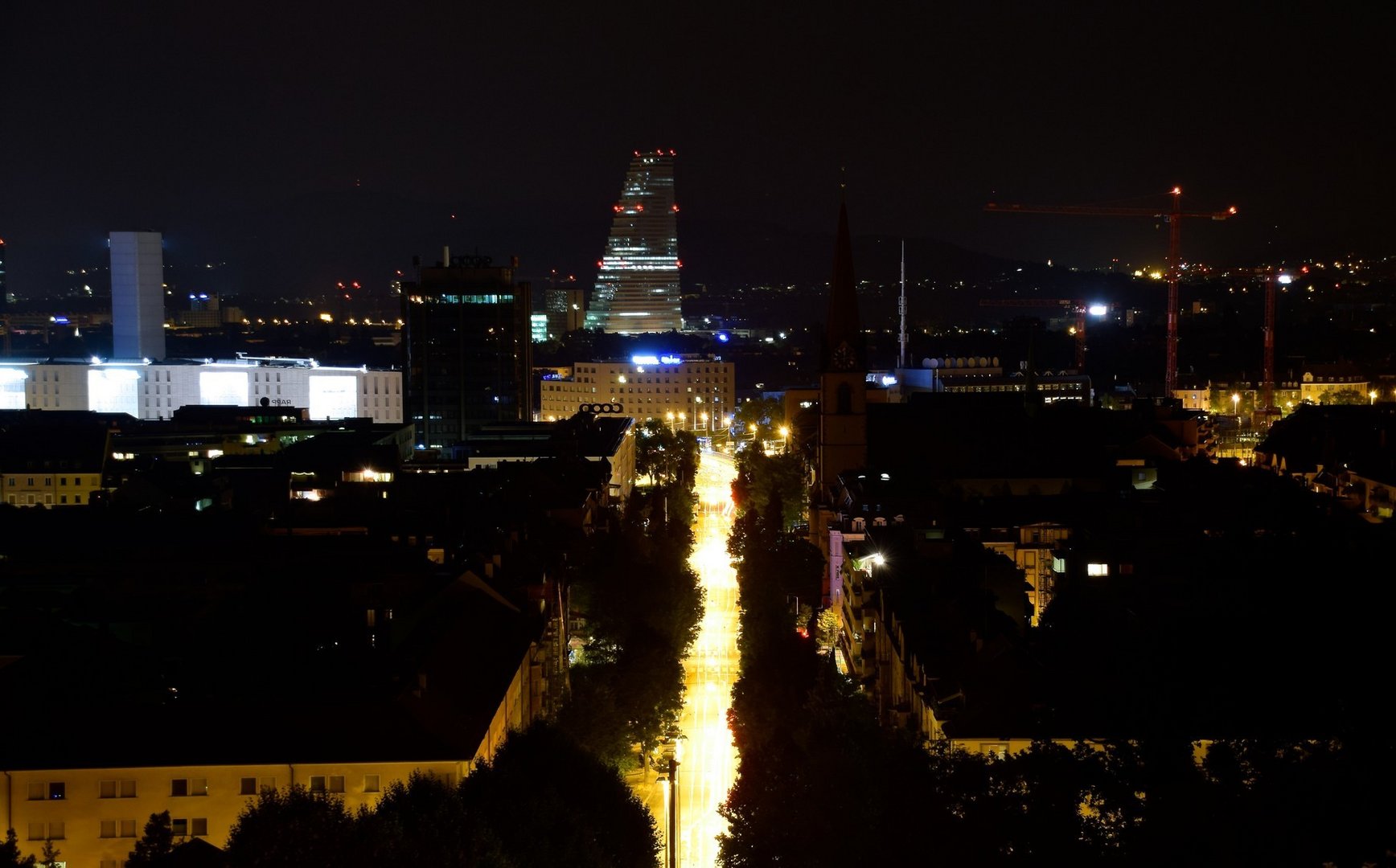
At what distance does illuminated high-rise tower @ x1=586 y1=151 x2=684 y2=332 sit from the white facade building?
5856 cm

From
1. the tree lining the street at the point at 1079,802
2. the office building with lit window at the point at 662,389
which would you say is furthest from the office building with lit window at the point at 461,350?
the tree lining the street at the point at 1079,802

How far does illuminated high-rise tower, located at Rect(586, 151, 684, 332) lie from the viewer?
13050 centimetres

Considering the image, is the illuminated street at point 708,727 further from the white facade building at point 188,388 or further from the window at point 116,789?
the white facade building at point 188,388

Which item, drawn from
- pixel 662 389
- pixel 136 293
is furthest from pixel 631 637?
pixel 662 389

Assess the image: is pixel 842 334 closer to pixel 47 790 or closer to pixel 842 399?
pixel 842 399

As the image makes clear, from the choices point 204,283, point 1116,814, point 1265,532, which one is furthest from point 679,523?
point 204,283

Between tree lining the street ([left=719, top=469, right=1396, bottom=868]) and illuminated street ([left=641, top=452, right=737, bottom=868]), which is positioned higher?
→ tree lining the street ([left=719, top=469, right=1396, bottom=868])

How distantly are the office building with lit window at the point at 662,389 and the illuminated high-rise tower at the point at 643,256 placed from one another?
4500cm

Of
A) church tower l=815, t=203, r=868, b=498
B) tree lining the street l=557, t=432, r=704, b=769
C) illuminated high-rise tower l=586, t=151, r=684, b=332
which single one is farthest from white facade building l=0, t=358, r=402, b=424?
illuminated high-rise tower l=586, t=151, r=684, b=332

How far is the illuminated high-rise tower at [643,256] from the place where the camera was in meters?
130

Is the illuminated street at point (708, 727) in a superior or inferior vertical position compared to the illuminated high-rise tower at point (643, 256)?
inferior

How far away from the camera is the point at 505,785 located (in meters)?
15.2

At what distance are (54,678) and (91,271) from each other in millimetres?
171778

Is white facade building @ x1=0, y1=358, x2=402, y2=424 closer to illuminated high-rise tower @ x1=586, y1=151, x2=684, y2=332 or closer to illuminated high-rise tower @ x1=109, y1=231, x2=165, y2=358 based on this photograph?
illuminated high-rise tower @ x1=109, y1=231, x2=165, y2=358
